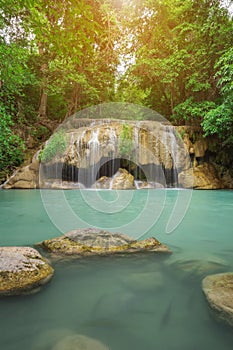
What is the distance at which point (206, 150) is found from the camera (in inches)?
575

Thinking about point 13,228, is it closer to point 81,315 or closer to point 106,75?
point 81,315

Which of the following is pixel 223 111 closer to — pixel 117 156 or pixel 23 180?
pixel 117 156

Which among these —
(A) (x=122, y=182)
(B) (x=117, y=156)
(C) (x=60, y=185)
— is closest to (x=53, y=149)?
(C) (x=60, y=185)

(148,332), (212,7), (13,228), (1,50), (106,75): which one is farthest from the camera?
(106,75)

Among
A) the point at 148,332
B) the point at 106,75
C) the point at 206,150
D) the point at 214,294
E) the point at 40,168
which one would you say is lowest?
the point at 148,332

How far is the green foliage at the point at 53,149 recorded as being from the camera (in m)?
12.6

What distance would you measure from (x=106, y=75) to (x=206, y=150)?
8656 mm

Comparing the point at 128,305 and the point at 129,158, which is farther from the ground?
the point at 129,158

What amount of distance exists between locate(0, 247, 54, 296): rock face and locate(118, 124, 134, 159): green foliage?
11.1 metres

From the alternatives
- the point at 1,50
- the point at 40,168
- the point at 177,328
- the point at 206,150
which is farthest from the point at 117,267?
the point at 206,150

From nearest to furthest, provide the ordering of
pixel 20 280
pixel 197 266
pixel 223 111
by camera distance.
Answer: pixel 20 280 → pixel 197 266 → pixel 223 111

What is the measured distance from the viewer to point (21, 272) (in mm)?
1992

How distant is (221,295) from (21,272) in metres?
1.69

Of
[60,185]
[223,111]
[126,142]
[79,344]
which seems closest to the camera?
[79,344]
